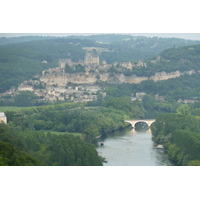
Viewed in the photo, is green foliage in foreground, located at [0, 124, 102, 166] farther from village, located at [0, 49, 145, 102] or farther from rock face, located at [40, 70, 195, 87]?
rock face, located at [40, 70, 195, 87]

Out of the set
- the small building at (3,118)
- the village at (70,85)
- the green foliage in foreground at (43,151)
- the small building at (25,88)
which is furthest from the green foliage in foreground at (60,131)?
the small building at (25,88)

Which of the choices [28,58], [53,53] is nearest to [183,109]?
[28,58]

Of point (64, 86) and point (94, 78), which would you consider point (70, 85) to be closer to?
point (64, 86)

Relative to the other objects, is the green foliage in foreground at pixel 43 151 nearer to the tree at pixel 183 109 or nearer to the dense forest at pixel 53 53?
the tree at pixel 183 109

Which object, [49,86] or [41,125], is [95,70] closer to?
[49,86]

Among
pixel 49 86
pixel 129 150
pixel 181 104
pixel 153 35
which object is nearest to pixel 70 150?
pixel 129 150
